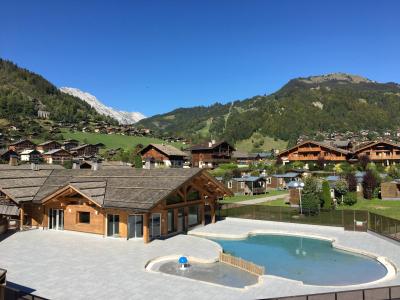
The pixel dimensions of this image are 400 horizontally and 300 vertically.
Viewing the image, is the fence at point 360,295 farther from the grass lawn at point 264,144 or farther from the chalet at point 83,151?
the grass lawn at point 264,144

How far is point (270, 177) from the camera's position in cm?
6925

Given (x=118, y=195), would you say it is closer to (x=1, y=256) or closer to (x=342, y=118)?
(x=1, y=256)

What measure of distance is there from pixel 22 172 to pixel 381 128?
17611cm

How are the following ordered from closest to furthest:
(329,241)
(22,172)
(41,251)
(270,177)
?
(41,251)
(329,241)
(22,172)
(270,177)

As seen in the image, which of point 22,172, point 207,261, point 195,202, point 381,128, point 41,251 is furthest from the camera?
point 381,128

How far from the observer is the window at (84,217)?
29.6m

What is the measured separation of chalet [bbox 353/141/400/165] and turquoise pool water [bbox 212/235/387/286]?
62232 mm

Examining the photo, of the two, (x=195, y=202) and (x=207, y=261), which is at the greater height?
(x=195, y=202)

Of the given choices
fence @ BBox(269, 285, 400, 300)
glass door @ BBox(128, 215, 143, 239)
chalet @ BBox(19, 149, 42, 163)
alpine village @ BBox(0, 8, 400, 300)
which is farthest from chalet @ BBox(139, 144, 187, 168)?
fence @ BBox(269, 285, 400, 300)

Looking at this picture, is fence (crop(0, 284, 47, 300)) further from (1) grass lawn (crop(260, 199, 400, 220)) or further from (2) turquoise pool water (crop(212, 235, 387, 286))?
(1) grass lawn (crop(260, 199, 400, 220))

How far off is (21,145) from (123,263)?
106 metres

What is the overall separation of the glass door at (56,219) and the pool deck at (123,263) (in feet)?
3.45

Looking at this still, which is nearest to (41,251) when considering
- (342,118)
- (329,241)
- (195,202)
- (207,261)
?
(207,261)

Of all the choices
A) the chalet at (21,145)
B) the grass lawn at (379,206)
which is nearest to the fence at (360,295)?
the grass lawn at (379,206)
